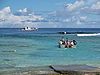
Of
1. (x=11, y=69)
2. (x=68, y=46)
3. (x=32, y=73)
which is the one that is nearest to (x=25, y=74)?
(x=32, y=73)

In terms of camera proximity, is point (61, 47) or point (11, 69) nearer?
point (11, 69)

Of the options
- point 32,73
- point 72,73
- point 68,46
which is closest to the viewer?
point 72,73

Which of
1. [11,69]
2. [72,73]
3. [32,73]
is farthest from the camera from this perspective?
[11,69]

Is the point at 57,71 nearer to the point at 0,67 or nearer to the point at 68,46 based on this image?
the point at 0,67

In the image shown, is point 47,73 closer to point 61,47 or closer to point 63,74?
point 63,74

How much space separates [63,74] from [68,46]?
38.8 meters

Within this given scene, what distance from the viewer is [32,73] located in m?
31.6

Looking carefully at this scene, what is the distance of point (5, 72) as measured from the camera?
33562mm

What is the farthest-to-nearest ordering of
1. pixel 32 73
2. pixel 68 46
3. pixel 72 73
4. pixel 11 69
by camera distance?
1. pixel 68 46
2. pixel 11 69
3. pixel 32 73
4. pixel 72 73

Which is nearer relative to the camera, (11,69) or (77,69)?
(77,69)

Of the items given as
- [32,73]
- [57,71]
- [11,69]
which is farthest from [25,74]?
[11,69]

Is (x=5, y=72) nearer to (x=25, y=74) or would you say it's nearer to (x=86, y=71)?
(x=25, y=74)

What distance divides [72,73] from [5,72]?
7.25 metres

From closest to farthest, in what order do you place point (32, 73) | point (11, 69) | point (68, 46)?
point (32, 73) → point (11, 69) → point (68, 46)
